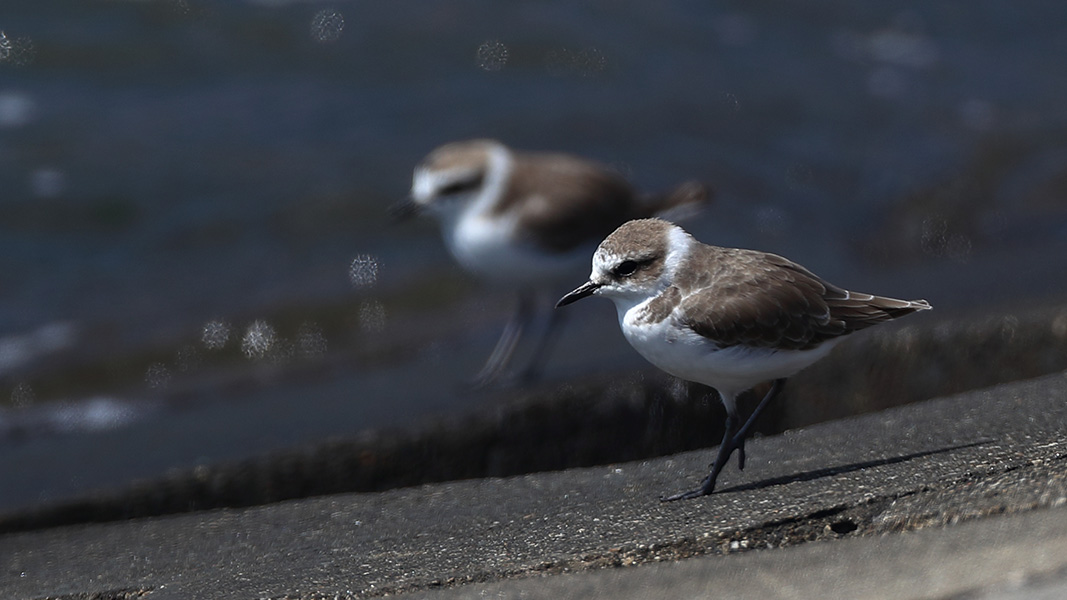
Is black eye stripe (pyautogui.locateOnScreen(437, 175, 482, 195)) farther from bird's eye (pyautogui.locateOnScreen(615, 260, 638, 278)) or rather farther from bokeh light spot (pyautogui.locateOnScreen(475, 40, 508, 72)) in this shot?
bokeh light spot (pyautogui.locateOnScreen(475, 40, 508, 72))

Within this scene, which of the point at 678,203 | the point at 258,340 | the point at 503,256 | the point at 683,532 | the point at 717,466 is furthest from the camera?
the point at 258,340

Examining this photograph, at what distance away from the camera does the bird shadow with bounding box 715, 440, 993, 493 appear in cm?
372

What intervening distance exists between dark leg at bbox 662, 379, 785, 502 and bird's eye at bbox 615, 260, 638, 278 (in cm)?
58

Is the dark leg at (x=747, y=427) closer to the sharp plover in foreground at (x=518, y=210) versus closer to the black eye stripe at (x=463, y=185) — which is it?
the sharp plover in foreground at (x=518, y=210)

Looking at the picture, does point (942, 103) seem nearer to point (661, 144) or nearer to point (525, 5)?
point (661, 144)

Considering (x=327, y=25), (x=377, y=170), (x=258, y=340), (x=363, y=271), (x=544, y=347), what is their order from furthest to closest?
1. (x=327, y=25)
2. (x=377, y=170)
3. (x=363, y=271)
4. (x=258, y=340)
5. (x=544, y=347)

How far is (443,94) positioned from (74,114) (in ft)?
10.6

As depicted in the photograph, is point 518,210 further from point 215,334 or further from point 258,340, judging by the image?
point 215,334

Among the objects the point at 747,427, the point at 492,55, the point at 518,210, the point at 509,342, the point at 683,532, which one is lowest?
the point at 683,532

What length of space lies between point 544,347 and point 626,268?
2.95 metres

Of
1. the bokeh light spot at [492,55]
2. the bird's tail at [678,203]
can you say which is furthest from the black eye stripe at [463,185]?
→ the bokeh light spot at [492,55]

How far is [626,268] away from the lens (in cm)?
399

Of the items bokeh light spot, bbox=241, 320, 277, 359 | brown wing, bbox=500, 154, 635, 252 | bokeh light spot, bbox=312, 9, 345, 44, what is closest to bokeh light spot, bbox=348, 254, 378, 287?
bokeh light spot, bbox=241, 320, 277, 359

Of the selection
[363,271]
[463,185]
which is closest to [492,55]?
[363,271]
